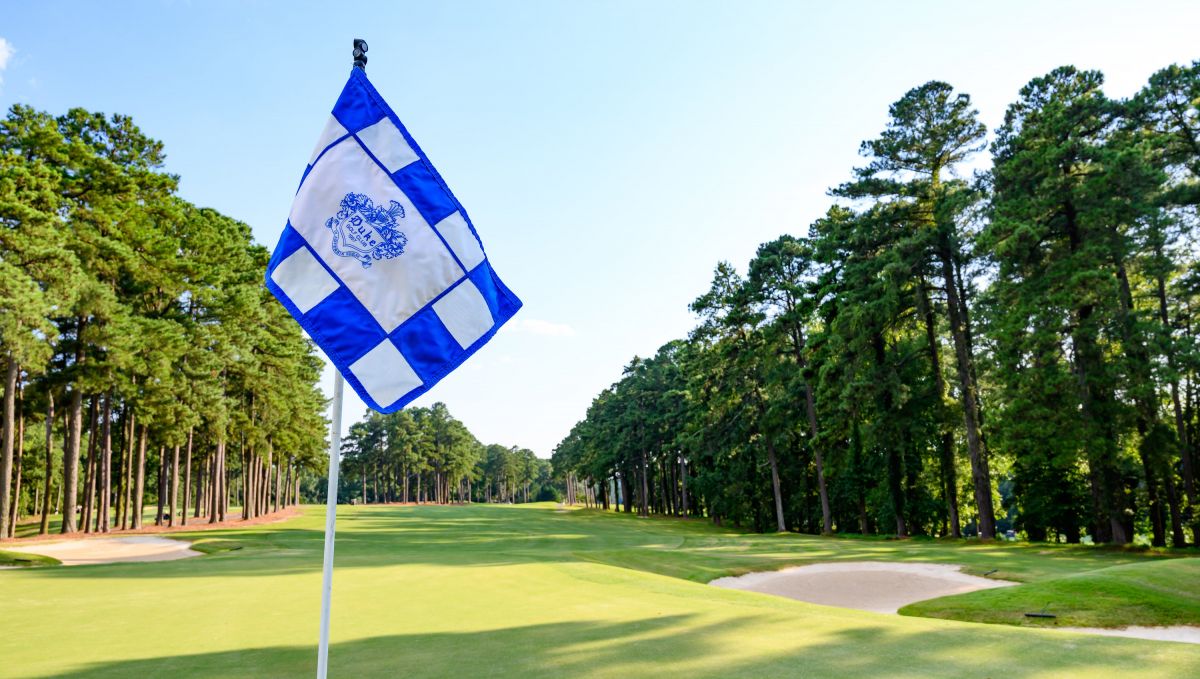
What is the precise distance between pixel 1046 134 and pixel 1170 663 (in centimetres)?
2373

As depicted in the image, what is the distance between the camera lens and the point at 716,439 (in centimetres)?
4284

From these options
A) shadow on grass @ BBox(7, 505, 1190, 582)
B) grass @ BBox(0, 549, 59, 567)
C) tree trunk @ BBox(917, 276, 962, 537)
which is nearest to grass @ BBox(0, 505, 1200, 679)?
shadow on grass @ BBox(7, 505, 1190, 582)

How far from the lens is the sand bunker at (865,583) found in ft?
50.1

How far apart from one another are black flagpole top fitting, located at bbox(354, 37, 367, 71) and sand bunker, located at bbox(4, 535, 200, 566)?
76.4 feet

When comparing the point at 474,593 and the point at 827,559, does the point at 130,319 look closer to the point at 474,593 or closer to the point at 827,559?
the point at 474,593

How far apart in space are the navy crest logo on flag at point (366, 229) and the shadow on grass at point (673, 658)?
4.17 metres

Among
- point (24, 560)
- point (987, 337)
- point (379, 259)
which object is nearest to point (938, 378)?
point (987, 337)

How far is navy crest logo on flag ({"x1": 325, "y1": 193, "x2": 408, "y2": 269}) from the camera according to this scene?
18.0ft

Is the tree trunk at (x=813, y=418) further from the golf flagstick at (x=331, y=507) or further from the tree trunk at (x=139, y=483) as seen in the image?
the tree trunk at (x=139, y=483)

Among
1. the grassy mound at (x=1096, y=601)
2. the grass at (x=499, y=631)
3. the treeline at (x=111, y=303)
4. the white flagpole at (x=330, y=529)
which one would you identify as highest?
the treeline at (x=111, y=303)

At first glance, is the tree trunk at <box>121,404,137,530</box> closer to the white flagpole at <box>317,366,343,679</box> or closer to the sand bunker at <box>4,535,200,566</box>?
the sand bunker at <box>4,535,200,566</box>

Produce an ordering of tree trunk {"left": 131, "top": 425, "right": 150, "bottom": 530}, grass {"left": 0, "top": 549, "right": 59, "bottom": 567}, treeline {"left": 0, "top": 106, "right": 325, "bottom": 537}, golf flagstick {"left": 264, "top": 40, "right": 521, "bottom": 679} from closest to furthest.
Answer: golf flagstick {"left": 264, "top": 40, "right": 521, "bottom": 679}
grass {"left": 0, "top": 549, "right": 59, "bottom": 567}
treeline {"left": 0, "top": 106, "right": 325, "bottom": 537}
tree trunk {"left": 131, "top": 425, "right": 150, "bottom": 530}

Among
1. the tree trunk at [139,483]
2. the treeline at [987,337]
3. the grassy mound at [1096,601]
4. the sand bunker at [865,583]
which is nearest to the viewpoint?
the grassy mound at [1096,601]

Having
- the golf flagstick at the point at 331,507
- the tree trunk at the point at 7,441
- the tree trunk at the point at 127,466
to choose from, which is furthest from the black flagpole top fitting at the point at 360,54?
the tree trunk at the point at 127,466
